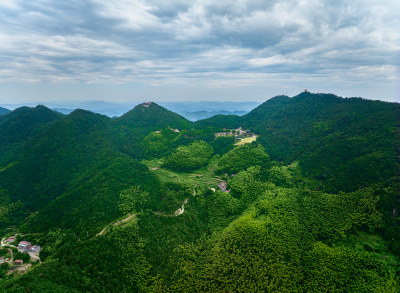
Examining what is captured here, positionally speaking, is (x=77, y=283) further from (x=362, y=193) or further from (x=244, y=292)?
(x=362, y=193)

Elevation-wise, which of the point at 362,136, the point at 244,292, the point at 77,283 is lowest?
the point at 244,292

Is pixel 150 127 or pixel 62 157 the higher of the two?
pixel 150 127

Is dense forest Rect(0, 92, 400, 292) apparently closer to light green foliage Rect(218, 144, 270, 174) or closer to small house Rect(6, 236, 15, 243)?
light green foliage Rect(218, 144, 270, 174)

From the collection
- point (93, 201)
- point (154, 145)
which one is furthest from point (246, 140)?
point (93, 201)

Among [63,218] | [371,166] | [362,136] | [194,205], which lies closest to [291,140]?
[362,136]

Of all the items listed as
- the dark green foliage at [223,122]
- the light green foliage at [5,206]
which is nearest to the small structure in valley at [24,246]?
the light green foliage at [5,206]

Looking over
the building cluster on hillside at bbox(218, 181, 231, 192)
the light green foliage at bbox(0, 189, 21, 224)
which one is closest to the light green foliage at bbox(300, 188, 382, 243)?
the building cluster on hillside at bbox(218, 181, 231, 192)

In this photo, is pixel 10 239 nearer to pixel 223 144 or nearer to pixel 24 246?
pixel 24 246
